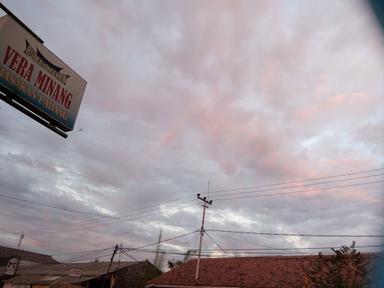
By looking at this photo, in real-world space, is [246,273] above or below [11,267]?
above

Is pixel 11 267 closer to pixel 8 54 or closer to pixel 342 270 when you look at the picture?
pixel 342 270

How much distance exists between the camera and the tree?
17.6 m

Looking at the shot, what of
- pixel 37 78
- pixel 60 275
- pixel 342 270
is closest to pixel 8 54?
pixel 37 78

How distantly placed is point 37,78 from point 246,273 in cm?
2621

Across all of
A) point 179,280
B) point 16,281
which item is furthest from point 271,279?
point 16,281

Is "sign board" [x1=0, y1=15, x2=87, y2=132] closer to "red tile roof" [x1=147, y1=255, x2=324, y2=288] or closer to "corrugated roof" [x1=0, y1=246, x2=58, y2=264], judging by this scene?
"red tile roof" [x1=147, y1=255, x2=324, y2=288]

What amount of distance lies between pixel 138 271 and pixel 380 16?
135 ft

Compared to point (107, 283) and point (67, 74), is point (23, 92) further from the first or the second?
point (107, 283)

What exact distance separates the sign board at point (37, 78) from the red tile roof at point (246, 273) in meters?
22.1

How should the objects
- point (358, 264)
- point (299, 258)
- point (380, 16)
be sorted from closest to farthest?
1. point (380, 16)
2. point (358, 264)
3. point (299, 258)

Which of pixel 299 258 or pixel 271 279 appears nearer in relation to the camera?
pixel 271 279

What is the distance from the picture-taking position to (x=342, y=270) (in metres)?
18.7

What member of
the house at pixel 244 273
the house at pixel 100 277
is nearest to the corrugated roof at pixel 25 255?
the house at pixel 100 277

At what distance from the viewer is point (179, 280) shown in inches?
1252
